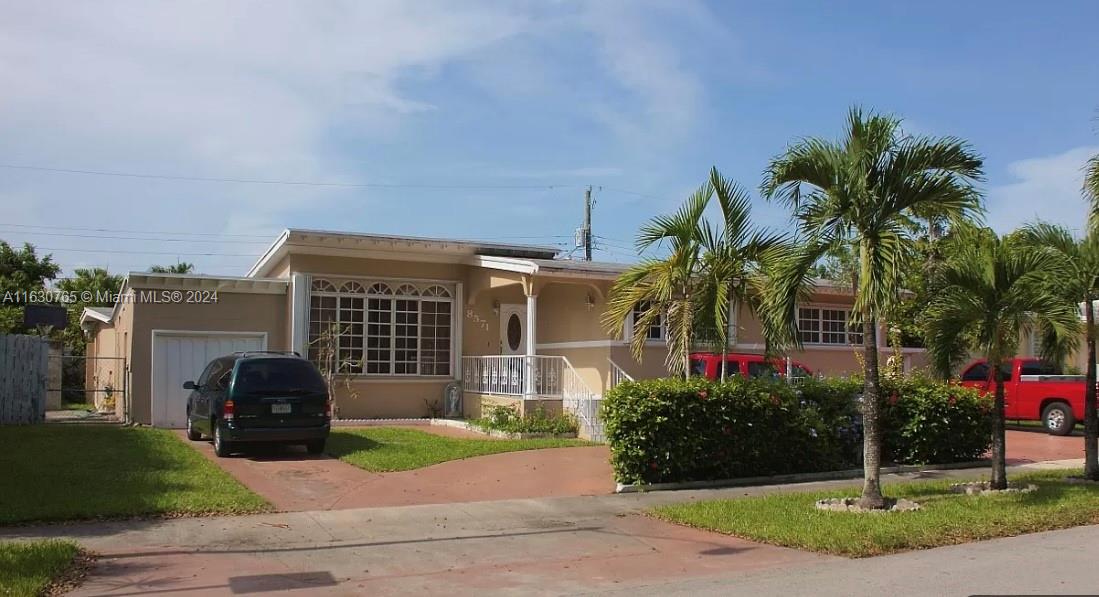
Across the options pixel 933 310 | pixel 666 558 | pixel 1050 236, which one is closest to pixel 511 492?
pixel 666 558

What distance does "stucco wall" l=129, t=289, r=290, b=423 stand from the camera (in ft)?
62.6

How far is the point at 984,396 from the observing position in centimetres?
1556

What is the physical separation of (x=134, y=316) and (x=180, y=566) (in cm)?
1221

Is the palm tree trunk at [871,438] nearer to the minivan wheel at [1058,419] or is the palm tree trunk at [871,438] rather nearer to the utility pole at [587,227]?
the minivan wheel at [1058,419]

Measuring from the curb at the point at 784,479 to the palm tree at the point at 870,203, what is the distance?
234 cm

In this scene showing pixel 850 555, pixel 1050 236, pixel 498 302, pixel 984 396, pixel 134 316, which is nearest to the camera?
pixel 850 555

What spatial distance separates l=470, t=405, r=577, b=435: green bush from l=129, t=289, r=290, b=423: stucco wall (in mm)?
5124

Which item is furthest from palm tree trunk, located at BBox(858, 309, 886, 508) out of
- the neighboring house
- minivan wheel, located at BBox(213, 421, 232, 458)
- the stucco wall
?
the stucco wall

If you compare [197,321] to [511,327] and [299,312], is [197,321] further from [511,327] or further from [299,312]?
[511,327]

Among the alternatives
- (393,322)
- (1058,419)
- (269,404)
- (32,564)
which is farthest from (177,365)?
(1058,419)

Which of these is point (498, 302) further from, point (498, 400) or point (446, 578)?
point (446, 578)

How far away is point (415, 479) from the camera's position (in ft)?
42.7

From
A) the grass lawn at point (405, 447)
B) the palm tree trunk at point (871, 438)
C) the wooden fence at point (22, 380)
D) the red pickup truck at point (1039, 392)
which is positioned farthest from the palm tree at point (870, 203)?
the wooden fence at point (22, 380)

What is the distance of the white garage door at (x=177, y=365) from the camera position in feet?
62.8
